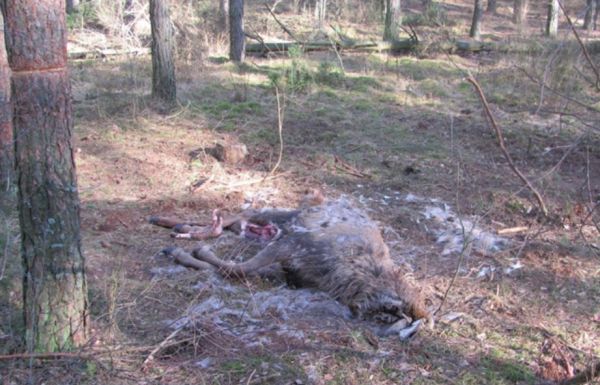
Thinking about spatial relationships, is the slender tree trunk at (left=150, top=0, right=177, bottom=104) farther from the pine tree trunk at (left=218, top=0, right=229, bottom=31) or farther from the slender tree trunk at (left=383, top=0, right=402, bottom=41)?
the slender tree trunk at (left=383, top=0, right=402, bottom=41)

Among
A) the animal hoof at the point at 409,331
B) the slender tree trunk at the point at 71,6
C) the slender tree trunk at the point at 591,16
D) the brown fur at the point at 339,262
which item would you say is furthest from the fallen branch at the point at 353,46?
the animal hoof at the point at 409,331

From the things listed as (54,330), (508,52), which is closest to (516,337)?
(54,330)

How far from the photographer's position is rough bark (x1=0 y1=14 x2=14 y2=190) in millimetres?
6223

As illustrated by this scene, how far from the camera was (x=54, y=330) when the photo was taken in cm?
399

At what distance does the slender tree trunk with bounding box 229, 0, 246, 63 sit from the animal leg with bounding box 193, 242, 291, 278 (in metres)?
9.75

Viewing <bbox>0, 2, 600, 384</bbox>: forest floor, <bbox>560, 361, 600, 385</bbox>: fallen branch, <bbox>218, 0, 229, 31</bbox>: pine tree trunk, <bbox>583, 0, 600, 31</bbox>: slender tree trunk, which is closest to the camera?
<bbox>560, 361, 600, 385</bbox>: fallen branch

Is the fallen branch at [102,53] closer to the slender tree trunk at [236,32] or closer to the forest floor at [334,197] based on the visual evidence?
the forest floor at [334,197]

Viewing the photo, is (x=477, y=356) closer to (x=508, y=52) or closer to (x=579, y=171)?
(x=579, y=171)

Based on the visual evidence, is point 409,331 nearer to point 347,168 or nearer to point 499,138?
point 499,138

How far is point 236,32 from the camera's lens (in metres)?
14.8

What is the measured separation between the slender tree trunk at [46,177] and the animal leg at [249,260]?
160cm

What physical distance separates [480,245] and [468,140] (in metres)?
3.58

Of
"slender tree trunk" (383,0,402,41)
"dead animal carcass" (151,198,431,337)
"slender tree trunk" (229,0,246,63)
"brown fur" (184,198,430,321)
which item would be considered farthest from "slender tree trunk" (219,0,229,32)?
"brown fur" (184,198,430,321)

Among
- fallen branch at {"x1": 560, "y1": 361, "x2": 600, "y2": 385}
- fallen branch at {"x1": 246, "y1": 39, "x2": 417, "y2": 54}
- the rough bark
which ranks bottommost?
fallen branch at {"x1": 560, "y1": 361, "x2": 600, "y2": 385}
